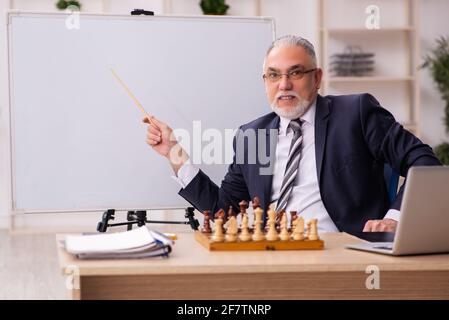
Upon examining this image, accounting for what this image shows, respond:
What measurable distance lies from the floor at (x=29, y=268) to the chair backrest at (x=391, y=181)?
220 cm

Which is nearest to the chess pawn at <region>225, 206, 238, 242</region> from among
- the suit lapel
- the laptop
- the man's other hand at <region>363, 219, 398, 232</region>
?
the laptop

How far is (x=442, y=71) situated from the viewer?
712cm

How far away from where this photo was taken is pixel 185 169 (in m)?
2.73

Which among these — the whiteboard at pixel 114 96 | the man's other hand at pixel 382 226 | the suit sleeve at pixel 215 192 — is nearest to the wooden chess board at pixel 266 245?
the man's other hand at pixel 382 226

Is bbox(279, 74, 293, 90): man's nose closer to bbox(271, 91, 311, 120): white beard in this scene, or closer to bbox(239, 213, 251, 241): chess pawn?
bbox(271, 91, 311, 120): white beard

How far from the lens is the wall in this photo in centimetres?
712

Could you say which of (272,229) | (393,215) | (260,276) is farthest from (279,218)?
(393,215)

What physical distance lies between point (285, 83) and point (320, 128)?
0.68 ft

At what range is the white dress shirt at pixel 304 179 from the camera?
2625 mm

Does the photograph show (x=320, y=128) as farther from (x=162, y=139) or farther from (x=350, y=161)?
(x=162, y=139)

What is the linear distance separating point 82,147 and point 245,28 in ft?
3.19

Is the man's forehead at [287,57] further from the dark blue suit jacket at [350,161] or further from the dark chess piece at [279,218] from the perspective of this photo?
the dark chess piece at [279,218]

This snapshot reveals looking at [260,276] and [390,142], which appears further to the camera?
[390,142]

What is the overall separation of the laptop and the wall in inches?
221
